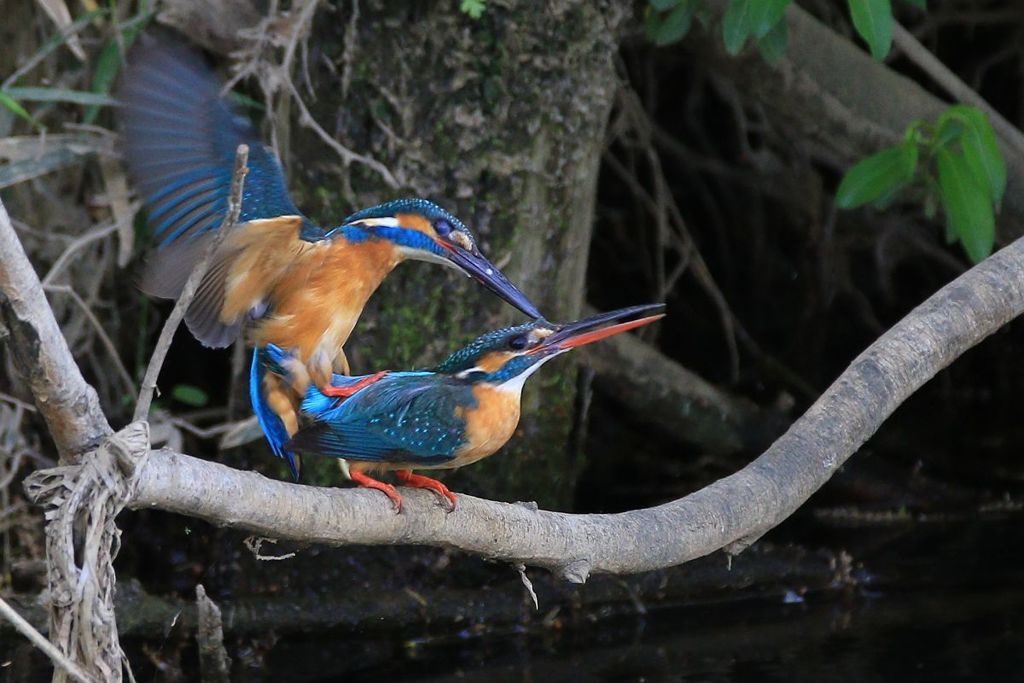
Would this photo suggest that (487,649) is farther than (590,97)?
No

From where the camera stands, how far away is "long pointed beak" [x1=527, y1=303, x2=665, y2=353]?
2080mm

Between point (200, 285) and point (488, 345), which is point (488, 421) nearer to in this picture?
point (488, 345)

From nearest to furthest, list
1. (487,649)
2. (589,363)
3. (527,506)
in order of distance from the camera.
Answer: (527,506), (487,649), (589,363)

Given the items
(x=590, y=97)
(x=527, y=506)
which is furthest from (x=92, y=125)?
(x=527, y=506)

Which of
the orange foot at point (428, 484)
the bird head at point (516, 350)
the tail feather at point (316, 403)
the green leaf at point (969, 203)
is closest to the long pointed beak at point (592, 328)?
the bird head at point (516, 350)

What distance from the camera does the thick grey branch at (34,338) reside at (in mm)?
1609

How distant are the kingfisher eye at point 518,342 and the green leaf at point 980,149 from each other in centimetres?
131

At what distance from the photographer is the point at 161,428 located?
11.5 feet

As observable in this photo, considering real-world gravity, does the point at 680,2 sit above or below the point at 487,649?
above

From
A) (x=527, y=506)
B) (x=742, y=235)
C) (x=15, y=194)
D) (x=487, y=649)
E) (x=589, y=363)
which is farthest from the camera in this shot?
(x=742, y=235)

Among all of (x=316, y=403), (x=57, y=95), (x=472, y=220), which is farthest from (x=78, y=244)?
(x=316, y=403)

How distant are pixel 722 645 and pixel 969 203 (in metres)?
1.09

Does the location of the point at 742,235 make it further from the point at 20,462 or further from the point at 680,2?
the point at 20,462

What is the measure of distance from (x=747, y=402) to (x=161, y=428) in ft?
5.69
